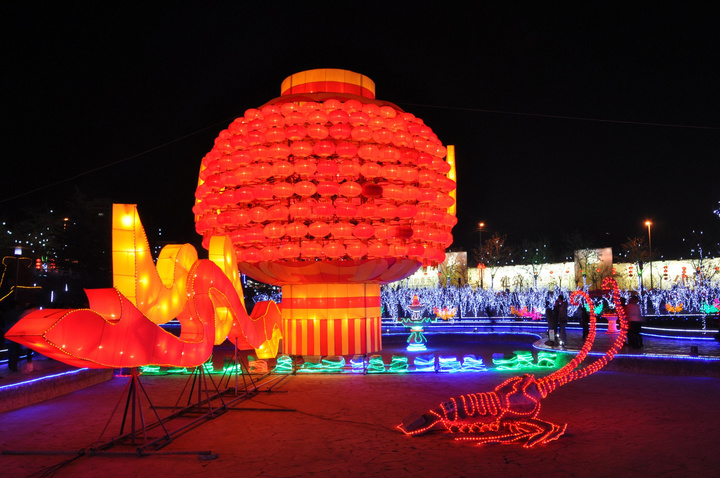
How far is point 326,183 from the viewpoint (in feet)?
47.4

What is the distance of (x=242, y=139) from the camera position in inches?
591

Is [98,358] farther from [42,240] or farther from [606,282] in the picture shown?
[42,240]

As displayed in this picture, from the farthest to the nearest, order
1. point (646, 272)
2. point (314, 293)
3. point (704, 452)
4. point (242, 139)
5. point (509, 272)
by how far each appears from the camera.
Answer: point (509, 272) → point (646, 272) → point (314, 293) → point (242, 139) → point (704, 452)

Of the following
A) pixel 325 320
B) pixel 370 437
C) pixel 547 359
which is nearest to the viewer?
pixel 370 437

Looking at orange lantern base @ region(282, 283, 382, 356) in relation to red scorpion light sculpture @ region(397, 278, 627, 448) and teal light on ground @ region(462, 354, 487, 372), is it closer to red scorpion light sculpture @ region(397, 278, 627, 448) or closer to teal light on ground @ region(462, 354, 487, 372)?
teal light on ground @ region(462, 354, 487, 372)

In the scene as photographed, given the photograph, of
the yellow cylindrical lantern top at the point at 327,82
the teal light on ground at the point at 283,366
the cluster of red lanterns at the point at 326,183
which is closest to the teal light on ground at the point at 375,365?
the teal light on ground at the point at 283,366

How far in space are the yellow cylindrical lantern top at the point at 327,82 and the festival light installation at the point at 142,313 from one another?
7.60 metres

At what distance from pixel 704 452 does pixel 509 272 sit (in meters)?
58.9

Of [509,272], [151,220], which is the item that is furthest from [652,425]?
[509,272]

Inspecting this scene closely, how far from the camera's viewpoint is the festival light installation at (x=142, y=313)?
20.0ft

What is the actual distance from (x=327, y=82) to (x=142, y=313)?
428 inches

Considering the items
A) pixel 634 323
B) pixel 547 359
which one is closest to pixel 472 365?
pixel 547 359

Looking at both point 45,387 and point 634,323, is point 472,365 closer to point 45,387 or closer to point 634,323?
point 634,323

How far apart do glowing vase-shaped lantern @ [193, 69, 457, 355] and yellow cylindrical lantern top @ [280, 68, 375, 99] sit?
374mm
